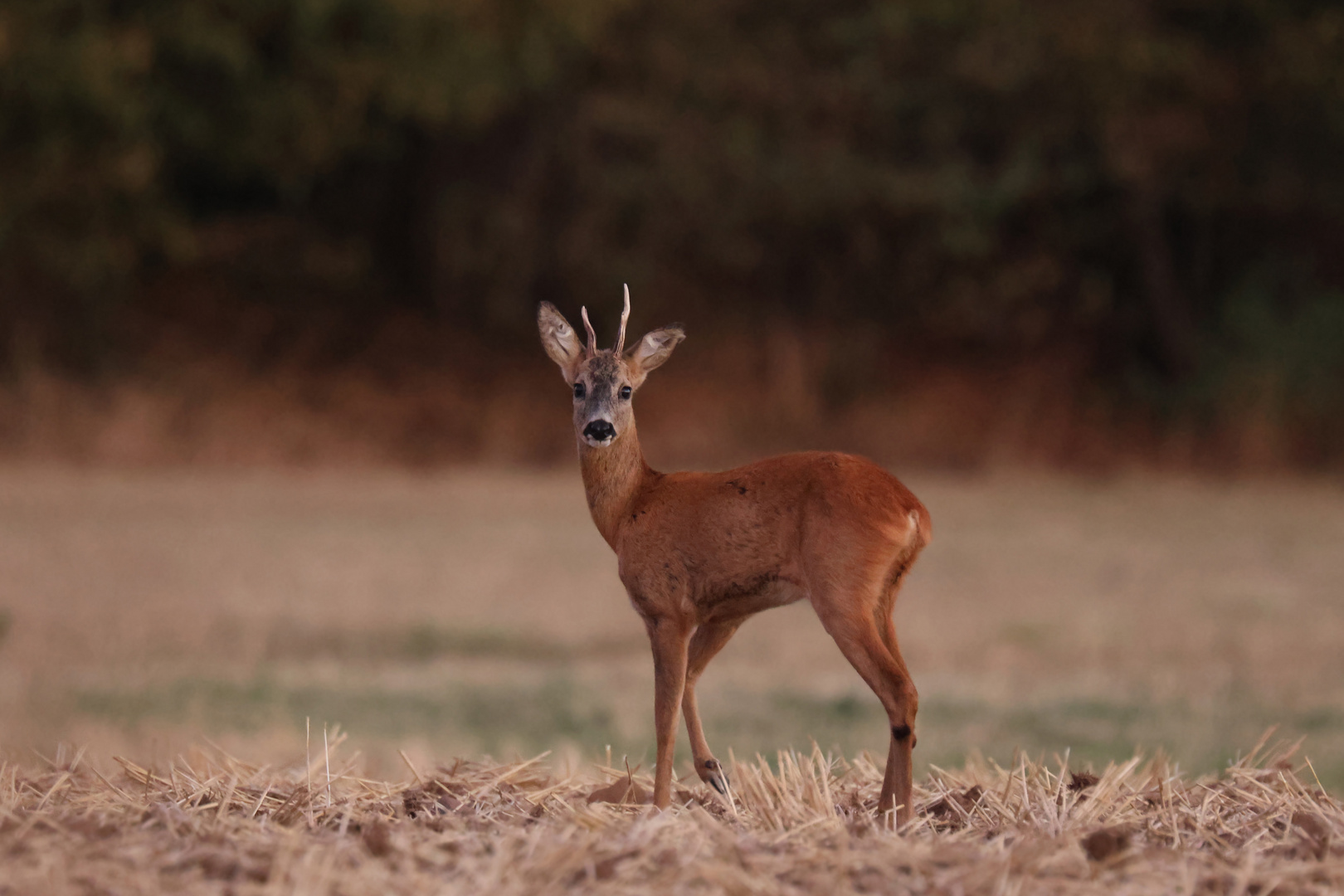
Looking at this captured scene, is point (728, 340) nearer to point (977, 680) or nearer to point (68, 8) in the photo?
point (68, 8)

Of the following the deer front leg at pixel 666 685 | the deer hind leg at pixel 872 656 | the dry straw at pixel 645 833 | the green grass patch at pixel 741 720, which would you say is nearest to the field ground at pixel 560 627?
the green grass patch at pixel 741 720

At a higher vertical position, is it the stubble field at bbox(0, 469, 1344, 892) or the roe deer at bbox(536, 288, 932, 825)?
the roe deer at bbox(536, 288, 932, 825)

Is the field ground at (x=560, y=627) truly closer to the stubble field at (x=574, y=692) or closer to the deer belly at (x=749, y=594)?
the stubble field at (x=574, y=692)

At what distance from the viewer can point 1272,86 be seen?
2470 cm

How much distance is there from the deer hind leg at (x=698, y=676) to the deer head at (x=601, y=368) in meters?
0.68

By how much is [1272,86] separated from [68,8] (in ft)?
60.3

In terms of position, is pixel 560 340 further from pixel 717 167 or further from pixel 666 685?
pixel 717 167

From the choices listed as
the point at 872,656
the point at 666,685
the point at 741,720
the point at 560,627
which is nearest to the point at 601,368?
the point at 666,685

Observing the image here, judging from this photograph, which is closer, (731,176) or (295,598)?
(295,598)

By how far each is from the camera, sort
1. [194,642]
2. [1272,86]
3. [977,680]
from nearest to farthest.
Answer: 1. [977,680]
2. [194,642]
3. [1272,86]

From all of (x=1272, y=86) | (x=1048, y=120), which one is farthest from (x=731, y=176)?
(x=1272, y=86)

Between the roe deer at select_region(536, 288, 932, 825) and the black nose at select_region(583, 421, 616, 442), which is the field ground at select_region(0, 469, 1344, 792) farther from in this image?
the black nose at select_region(583, 421, 616, 442)

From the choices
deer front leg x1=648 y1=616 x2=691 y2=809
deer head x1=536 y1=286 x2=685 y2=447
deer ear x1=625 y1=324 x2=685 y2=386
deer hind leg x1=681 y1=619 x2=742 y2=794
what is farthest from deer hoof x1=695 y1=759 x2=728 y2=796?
deer ear x1=625 y1=324 x2=685 y2=386

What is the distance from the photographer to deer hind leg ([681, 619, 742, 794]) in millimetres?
5066
